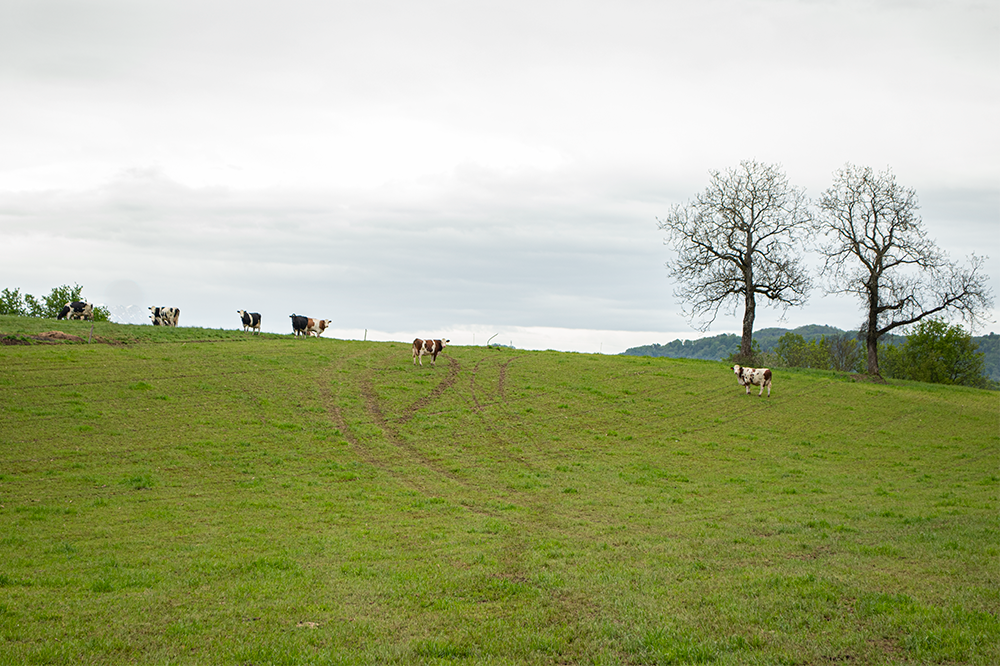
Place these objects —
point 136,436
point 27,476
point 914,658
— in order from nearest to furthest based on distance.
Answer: point 914,658 → point 27,476 → point 136,436

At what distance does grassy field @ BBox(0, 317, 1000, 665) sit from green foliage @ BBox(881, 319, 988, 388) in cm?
5325

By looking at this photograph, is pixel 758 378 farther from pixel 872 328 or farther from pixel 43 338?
pixel 43 338

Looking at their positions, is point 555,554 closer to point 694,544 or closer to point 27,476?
point 694,544

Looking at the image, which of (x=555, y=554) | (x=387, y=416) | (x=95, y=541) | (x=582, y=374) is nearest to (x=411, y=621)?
(x=555, y=554)

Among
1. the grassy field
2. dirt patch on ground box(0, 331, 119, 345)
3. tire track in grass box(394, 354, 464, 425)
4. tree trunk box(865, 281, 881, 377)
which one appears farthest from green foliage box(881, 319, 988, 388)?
dirt patch on ground box(0, 331, 119, 345)

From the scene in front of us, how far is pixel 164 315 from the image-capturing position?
1870 inches

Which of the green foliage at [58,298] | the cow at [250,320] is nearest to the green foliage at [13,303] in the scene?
the green foliage at [58,298]

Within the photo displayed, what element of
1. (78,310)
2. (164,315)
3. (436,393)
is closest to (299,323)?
(164,315)

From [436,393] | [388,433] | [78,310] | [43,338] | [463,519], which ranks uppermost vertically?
[78,310]

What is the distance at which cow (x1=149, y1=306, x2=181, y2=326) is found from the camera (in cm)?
4709

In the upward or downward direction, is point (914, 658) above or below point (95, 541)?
above

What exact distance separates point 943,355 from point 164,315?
84050mm

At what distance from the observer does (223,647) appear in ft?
24.2

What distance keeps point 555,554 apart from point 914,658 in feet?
19.6
